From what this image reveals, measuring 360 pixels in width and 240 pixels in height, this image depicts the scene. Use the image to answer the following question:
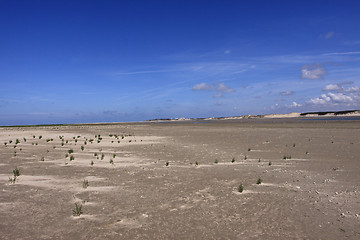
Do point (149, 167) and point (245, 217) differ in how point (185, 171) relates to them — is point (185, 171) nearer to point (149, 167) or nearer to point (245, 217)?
point (149, 167)

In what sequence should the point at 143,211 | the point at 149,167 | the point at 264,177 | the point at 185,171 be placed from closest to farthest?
the point at 143,211
the point at 264,177
the point at 185,171
the point at 149,167

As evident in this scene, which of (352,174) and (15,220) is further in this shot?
(352,174)

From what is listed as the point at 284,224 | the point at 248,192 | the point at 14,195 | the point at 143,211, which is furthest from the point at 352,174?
the point at 14,195

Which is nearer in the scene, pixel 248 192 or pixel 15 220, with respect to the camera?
pixel 15 220

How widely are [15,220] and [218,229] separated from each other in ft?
16.0

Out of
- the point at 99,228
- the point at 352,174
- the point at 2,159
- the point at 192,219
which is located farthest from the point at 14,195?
the point at 352,174

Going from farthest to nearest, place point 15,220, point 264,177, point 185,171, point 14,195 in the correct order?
→ point 185,171 → point 264,177 → point 14,195 → point 15,220

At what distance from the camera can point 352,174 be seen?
1070 cm

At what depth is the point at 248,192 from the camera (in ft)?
27.7

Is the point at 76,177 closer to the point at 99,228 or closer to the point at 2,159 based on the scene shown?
the point at 99,228

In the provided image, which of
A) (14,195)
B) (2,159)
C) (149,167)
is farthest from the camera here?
(2,159)

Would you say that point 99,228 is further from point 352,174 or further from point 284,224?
point 352,174

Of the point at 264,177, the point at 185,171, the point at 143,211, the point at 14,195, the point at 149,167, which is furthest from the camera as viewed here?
the point at 149,167

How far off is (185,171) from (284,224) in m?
6.43
